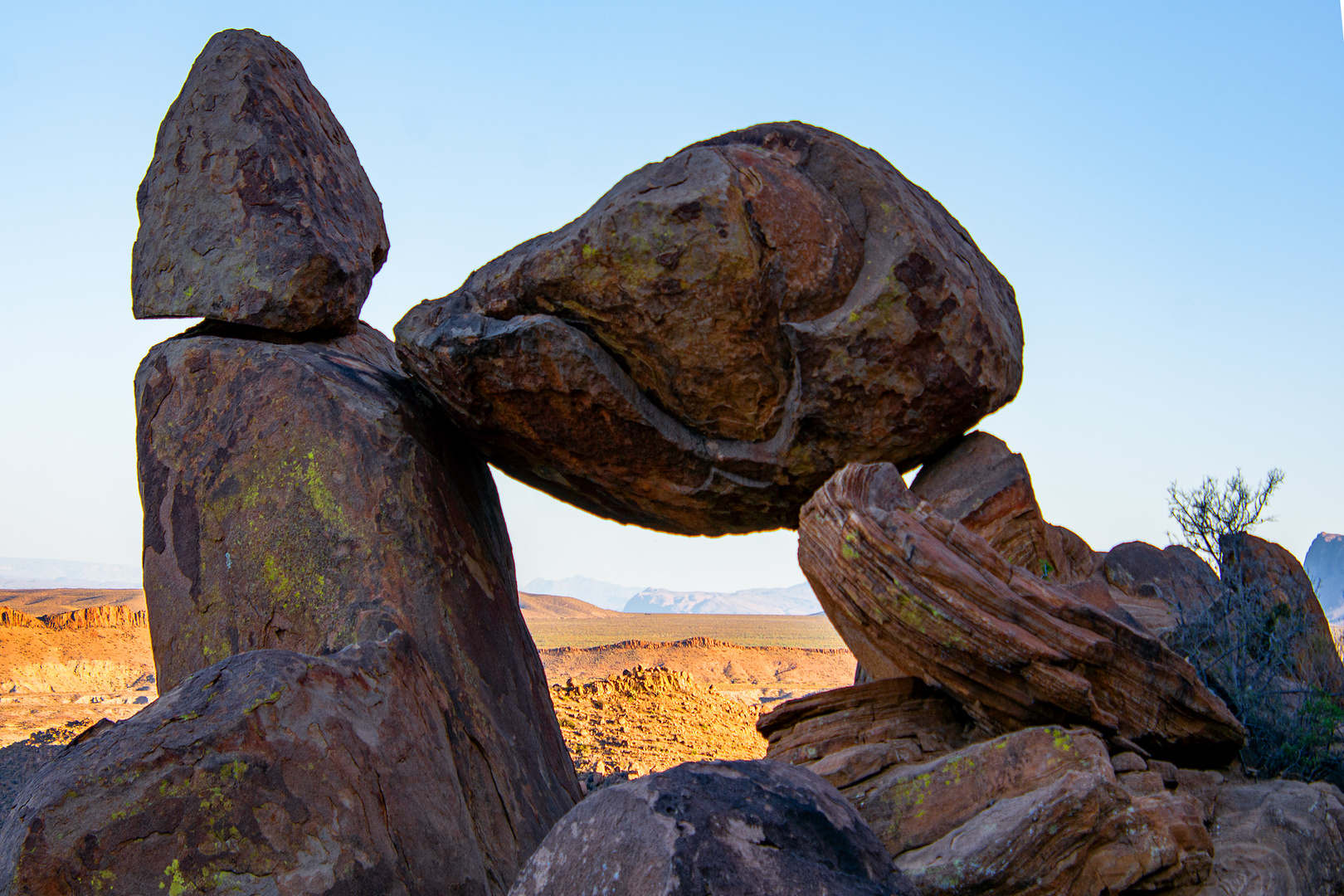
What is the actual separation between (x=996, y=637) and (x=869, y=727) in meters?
1.03

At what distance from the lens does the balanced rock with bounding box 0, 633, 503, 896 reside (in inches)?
132

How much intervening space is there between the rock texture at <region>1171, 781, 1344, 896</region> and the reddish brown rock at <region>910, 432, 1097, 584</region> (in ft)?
6.33

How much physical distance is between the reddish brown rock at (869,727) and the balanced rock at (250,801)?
77.1 inches

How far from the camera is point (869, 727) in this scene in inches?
207

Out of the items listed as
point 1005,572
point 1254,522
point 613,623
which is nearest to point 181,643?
point 1005,572

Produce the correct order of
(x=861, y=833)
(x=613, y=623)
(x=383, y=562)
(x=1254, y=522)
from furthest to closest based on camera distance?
(x=613, y=623) → (x=1254, y=522) → (x=383, y=562) → (x=861, y=833)

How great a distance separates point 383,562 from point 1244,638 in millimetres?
5562

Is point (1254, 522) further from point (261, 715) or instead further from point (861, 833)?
point (261, 715)

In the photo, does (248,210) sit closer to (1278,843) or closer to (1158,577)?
(1278,843)

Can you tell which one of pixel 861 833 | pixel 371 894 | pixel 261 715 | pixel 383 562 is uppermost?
pixel 383 562

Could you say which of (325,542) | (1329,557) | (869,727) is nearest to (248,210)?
(325,542)

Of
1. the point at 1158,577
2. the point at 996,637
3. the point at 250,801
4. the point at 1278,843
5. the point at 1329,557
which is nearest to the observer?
the point at 250,801

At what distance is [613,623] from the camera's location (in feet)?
214

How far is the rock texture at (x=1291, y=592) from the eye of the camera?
6922mm
